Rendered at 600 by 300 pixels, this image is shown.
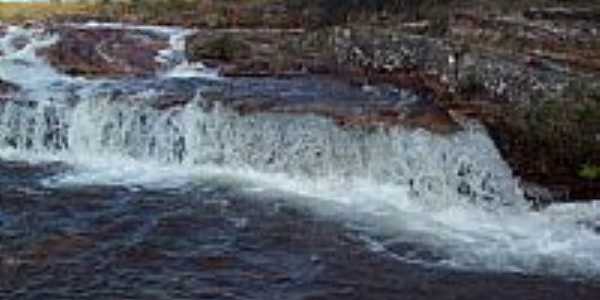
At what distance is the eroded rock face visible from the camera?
24.9 meters

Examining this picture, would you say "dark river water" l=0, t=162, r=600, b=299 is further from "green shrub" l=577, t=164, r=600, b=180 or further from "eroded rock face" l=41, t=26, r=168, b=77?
"eroded rock face" l=41, t=26, r=168, b=77

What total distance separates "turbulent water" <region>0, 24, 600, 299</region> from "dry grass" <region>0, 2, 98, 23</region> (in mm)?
13789

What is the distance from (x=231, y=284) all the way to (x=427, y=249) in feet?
9.35

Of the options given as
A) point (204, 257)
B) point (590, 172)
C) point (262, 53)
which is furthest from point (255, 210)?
point (262, 53)

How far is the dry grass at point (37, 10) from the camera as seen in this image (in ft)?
118

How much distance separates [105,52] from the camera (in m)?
26.3

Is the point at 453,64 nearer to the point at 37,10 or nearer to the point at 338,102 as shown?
the point at 338,102

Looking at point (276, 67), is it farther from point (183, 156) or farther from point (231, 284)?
point (231, 284)

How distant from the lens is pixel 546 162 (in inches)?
672

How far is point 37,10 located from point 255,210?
2474 cm

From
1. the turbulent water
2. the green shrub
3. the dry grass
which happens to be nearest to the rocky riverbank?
the green shrub

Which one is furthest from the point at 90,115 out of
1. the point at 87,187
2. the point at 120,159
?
the point at 87,187

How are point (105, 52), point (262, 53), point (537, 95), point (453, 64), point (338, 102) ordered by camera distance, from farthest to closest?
point (105, 52) < point (262, 53) < point (453, 64) < point (338, 102) < point (537, 95)

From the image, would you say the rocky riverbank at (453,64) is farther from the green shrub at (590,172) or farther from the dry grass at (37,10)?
the dry grass at (37,10)
